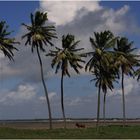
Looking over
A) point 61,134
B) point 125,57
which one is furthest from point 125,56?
point 61,134

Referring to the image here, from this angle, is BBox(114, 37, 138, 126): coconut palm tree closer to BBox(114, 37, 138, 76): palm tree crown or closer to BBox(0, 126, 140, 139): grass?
BBox(114, 37, 138, 76): palm tree crown

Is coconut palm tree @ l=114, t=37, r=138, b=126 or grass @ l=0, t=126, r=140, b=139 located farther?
coconut palm tree @ l=114, t=37, r=138, b=126

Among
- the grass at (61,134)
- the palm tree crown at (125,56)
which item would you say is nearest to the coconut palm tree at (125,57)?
the palm tree crown at (125,56)

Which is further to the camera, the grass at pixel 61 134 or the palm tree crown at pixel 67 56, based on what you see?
the palm tree crown at pixel 67 56

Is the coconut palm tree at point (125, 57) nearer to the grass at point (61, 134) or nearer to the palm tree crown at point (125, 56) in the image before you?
the palm tree crown at point (125, 56)

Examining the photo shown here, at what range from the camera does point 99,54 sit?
7056 centimetres

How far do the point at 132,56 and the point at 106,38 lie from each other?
1429 centimetres

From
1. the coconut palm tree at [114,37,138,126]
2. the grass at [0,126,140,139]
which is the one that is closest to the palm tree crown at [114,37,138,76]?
the coconut palm tree at [114,37,138,126]

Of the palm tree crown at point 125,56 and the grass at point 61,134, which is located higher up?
the palm tree crown at point 125,56

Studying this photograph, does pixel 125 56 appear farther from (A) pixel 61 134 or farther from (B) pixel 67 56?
(A) pixel 61 134

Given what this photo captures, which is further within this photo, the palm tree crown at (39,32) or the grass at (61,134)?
the palm tree crown at (39,32)

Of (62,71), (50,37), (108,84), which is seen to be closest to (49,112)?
(62,71)

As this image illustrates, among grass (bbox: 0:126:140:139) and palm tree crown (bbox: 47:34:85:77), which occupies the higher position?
palm tree crown (bbox: 47:34:85:77)

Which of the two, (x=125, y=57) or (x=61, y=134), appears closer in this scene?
(x=61, y=134)
